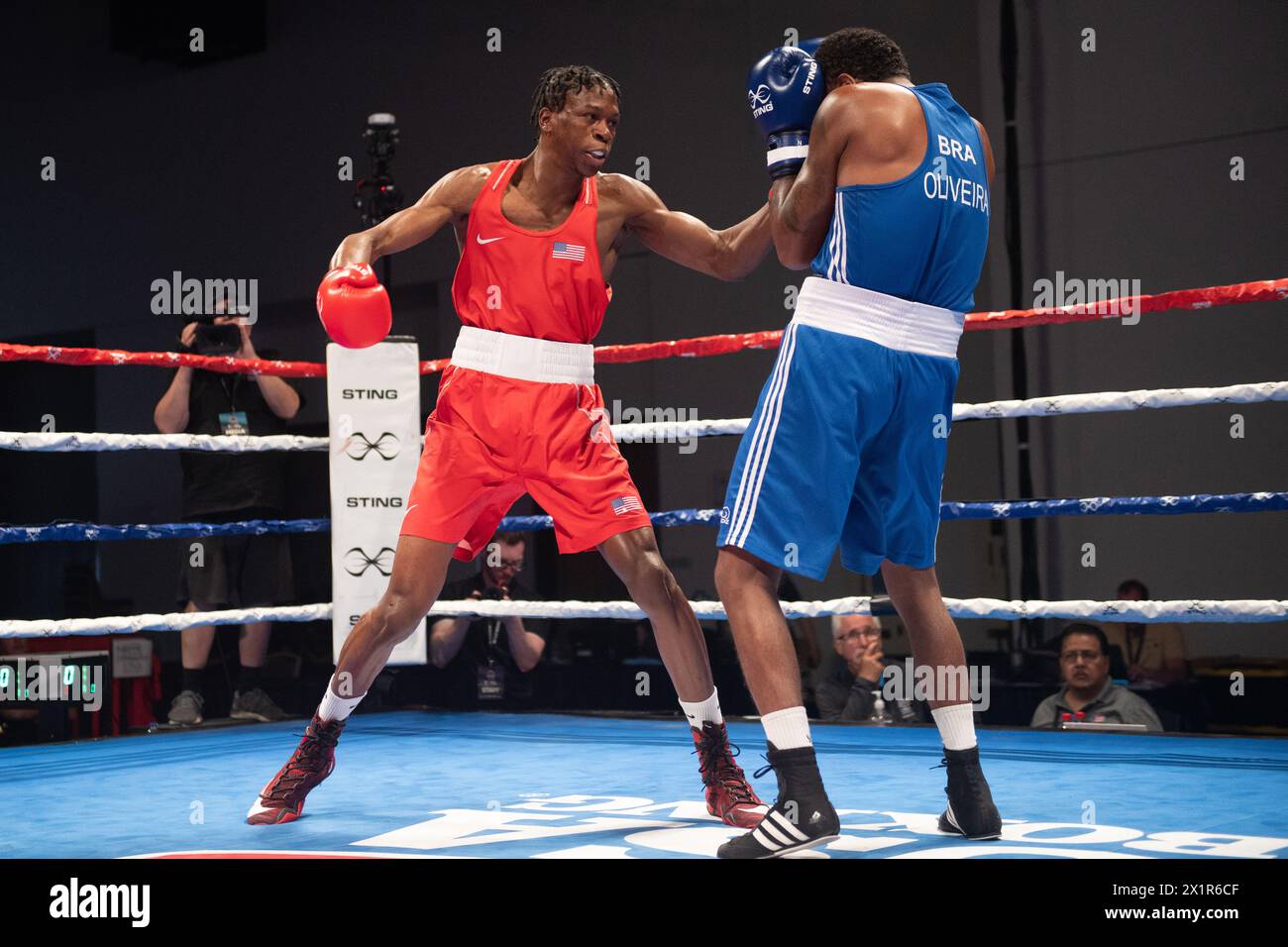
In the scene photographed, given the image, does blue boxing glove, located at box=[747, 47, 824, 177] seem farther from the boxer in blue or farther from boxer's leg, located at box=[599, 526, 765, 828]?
boxer's leg, located at box=[599, 526, 765, 828]

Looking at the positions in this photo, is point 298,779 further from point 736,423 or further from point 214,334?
point 214,334

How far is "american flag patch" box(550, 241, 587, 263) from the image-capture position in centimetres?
262

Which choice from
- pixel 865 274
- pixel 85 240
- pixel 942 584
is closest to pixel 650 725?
pixel 942 584

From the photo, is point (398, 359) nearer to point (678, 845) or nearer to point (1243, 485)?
point (678, 845)

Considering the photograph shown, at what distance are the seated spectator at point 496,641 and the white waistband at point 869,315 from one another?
246cm

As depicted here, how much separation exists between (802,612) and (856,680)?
2.28ft

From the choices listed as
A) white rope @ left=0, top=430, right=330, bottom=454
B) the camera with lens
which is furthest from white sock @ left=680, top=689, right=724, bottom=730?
the camera with lens

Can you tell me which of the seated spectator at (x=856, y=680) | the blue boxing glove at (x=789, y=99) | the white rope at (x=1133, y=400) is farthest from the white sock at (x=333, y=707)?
the seated spectator at (x=856, y=680)

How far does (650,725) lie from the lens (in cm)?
389

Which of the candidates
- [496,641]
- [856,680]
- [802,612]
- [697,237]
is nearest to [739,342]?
[802,612]

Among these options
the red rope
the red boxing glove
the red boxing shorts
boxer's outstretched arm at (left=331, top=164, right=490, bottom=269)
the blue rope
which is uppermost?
boxer's outstretched arm at (left=331, top=164, right=490, bottom=269)

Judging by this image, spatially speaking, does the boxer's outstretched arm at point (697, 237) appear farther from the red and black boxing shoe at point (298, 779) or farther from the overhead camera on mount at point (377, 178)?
the overhead camera on mount at point (377, 178)

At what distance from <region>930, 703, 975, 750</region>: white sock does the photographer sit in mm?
2615
